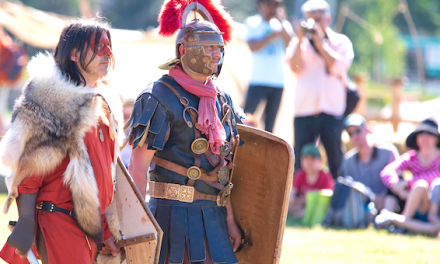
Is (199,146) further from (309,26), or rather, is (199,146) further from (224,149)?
(309,26)

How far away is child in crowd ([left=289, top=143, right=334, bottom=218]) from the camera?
20.5ft

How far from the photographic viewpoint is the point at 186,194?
271 centimetres

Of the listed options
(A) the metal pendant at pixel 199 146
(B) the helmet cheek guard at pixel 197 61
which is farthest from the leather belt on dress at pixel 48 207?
(B) the helmet cheek guard at pixel 197 61

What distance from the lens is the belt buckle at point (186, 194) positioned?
2703mm

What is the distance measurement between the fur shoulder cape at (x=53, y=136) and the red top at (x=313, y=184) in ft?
13.8

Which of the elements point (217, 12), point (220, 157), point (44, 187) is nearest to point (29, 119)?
point (44, 187)

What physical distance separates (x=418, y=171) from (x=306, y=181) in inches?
47.7

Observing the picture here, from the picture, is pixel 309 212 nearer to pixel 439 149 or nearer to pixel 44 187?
pixel 439 149

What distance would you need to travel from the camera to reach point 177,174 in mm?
2713

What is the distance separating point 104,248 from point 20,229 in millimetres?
464

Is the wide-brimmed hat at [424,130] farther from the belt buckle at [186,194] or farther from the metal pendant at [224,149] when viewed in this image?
the belt buckle at [186,194]

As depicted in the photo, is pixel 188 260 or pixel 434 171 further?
pixel 434 171

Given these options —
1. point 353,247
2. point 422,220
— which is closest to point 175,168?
point 353,247

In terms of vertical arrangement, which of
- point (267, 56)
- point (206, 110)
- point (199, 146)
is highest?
point (267, 56)
